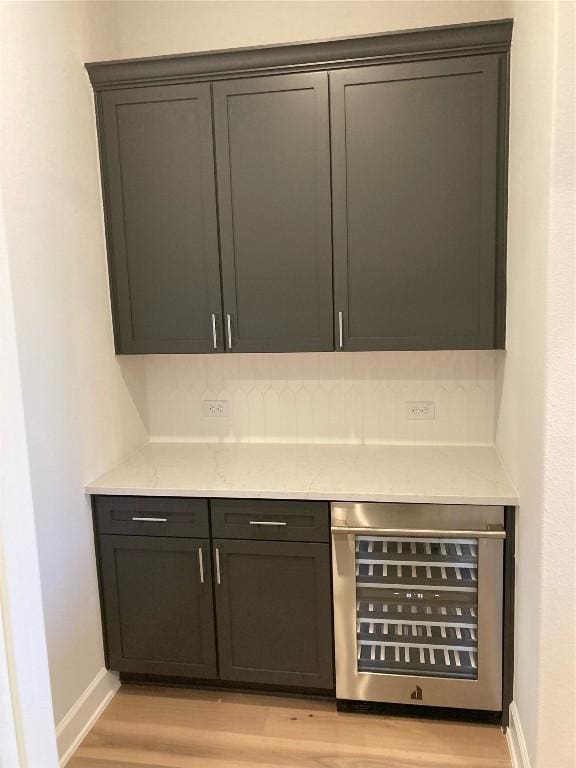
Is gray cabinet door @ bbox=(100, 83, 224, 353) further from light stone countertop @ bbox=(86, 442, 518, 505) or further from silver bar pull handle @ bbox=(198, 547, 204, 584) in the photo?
silver bar pull handle @ bbox=(198, 547, 204, 584)

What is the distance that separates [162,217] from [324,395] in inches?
42.0

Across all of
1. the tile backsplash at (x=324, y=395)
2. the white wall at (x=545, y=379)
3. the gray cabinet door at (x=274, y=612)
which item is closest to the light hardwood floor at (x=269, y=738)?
the gray cabinet door at (x=274, y=612)

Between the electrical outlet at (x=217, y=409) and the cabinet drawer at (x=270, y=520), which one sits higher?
the electrical outlet at (x=217, y=409)

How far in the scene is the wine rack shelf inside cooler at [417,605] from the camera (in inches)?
Result: 87.0

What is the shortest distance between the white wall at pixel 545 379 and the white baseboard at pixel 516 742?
41 millimetres

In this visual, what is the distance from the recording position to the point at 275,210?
7.99ft

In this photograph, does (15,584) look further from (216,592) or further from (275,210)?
(275,210)

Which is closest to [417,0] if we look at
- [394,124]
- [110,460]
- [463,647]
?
[394,124]

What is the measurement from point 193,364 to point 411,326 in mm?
1097

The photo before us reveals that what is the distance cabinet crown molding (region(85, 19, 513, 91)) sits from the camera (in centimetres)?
219

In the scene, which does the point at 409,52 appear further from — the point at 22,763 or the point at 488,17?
the point at 22,763

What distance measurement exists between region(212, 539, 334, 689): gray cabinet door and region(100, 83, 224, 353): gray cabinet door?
35.0 inches

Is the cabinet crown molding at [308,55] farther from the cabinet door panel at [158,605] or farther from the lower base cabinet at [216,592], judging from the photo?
the cabinet door panel at [158,605]

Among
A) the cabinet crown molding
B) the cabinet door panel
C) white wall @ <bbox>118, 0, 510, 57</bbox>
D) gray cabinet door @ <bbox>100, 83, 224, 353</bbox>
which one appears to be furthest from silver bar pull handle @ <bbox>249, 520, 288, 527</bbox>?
white wall @ <bbox>118, 0, 510, 57</bbox>
